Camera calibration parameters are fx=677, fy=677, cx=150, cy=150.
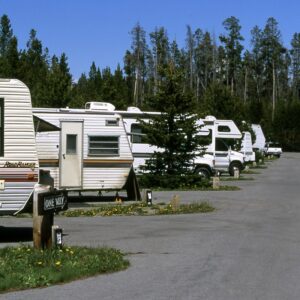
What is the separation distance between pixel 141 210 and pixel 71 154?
3583 millimetres

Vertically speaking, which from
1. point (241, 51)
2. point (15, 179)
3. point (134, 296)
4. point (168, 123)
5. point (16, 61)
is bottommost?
point (134, 296)

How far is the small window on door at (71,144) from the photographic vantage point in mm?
20953

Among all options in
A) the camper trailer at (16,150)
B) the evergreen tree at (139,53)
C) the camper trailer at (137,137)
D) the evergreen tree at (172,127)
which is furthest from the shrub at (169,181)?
the evergreen tree at (139,53)

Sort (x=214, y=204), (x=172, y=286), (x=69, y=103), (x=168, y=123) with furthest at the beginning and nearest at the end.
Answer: (x=69, y=103) → (x=168, y=123) → (x=214, y=204) → (x=172, y=286)

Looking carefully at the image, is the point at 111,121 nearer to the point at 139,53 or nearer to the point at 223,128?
the point at 223,128

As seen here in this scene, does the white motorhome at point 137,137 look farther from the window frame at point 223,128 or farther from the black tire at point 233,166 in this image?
the black tire at point 233,166

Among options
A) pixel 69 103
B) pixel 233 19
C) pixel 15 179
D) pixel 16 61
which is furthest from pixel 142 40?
pixel 15 179

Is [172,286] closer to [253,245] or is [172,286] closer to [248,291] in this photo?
[248,291]

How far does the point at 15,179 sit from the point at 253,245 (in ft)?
14.7

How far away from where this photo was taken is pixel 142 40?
109 m

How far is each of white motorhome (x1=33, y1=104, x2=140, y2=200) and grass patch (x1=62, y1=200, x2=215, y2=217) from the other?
1404mm

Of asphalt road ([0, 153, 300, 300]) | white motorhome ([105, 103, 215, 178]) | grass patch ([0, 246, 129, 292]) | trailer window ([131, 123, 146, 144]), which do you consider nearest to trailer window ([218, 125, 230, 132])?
white motorhome ([105, 103, 215, 178])

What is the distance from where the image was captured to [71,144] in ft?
69.1

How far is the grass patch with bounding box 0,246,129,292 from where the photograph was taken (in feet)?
28.0
